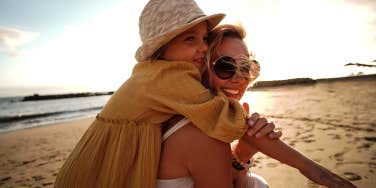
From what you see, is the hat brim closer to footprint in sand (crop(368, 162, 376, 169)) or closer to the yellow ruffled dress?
the yellow ruffled dress

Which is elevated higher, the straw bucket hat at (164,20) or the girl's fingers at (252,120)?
the straw bucket hat at (164,20)

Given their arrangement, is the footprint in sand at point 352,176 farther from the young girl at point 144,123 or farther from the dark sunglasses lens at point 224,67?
the young girl at point 144,123

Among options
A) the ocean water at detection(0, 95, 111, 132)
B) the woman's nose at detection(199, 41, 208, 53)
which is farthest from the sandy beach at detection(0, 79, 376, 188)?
the ocean water at detection(0, 95, 111, 132)

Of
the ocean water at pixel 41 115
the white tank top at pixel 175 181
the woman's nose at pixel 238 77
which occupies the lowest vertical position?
the ocean water at pixel 41 115

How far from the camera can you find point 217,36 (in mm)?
1938

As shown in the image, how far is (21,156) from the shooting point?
6.32 metres

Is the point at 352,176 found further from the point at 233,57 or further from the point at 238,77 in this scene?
the point at 233,57

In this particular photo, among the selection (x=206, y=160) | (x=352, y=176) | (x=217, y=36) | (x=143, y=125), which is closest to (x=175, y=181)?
(x=206, y=160)

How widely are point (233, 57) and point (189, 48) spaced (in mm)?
351

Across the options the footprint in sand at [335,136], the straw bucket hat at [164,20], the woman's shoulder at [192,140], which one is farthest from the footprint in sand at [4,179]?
the footprint in sand at [335,136]

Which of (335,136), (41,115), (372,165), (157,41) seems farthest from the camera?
(41,115)

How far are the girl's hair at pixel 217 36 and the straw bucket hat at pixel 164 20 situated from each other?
0.50 ft

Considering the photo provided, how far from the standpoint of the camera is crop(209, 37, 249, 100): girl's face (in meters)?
1.87

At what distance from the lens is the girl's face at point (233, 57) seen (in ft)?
6.14
